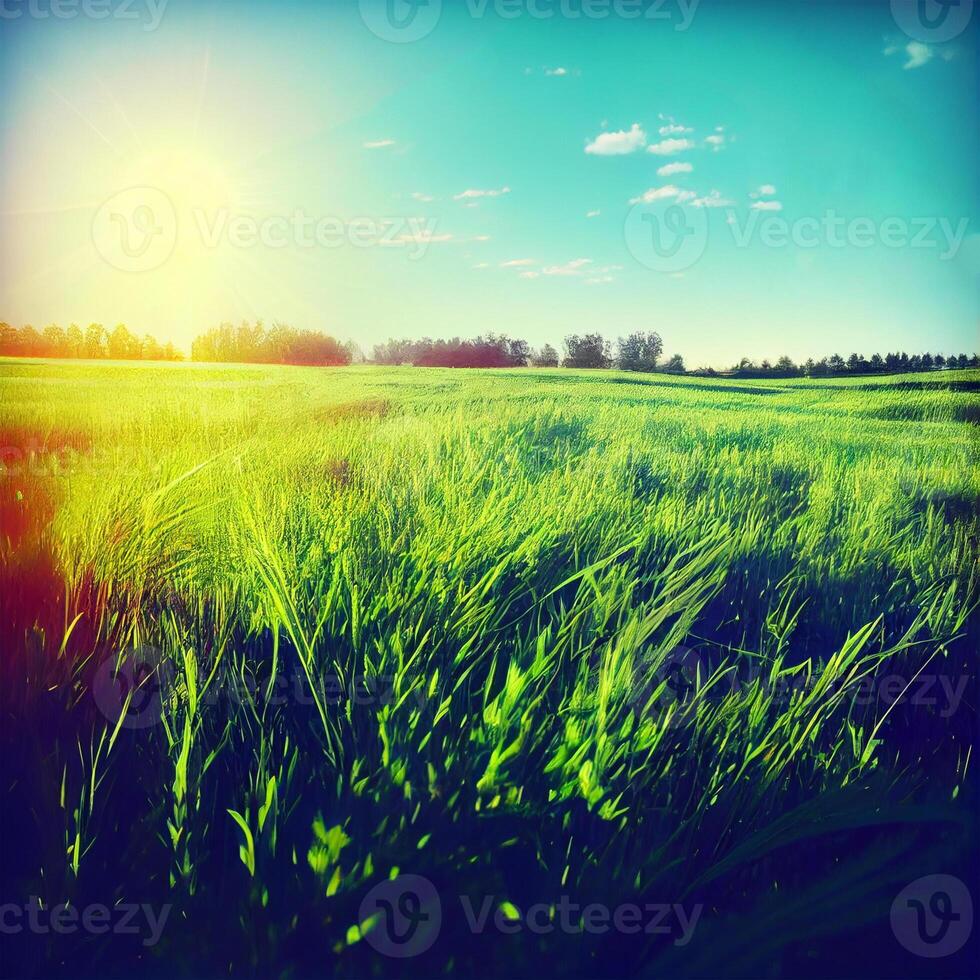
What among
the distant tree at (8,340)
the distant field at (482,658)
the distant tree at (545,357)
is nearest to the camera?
the distant field at (482,658)

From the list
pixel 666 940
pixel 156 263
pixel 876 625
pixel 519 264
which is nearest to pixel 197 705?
pixel 666 940

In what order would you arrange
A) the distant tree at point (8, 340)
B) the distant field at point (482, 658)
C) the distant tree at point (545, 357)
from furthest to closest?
the distant tree at point (545, 357) → the distant tree at point (8, 340) → the distant field at point (482, 658)

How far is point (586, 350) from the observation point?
5.34 feet

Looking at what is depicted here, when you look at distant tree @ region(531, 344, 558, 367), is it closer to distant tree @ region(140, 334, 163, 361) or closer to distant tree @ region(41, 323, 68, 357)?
distant tree @ region(140, 334, 163, 361)

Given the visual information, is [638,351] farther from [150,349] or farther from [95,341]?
[95,341]

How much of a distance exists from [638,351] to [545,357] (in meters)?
0.24

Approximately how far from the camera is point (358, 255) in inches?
60.7

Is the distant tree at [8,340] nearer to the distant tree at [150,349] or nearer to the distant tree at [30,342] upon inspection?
the distant tree at [30,342]

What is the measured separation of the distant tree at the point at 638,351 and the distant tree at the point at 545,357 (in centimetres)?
16

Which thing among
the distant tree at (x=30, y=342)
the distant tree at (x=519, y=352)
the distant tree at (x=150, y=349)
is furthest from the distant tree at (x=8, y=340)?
the distant tree at (x=519, y=352)

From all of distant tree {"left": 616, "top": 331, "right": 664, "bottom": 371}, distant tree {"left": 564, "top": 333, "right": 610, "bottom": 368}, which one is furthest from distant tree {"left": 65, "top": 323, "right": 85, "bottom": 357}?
distant tree {"left": 616, "top": 331, "right": 664, "bottom": 371}

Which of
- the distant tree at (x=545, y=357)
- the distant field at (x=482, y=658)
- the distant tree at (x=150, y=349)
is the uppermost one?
the distant tree at (x=545, y=357)

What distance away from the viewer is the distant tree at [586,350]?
63.9 inches

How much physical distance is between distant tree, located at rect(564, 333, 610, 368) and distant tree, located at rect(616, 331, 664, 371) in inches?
1.4
